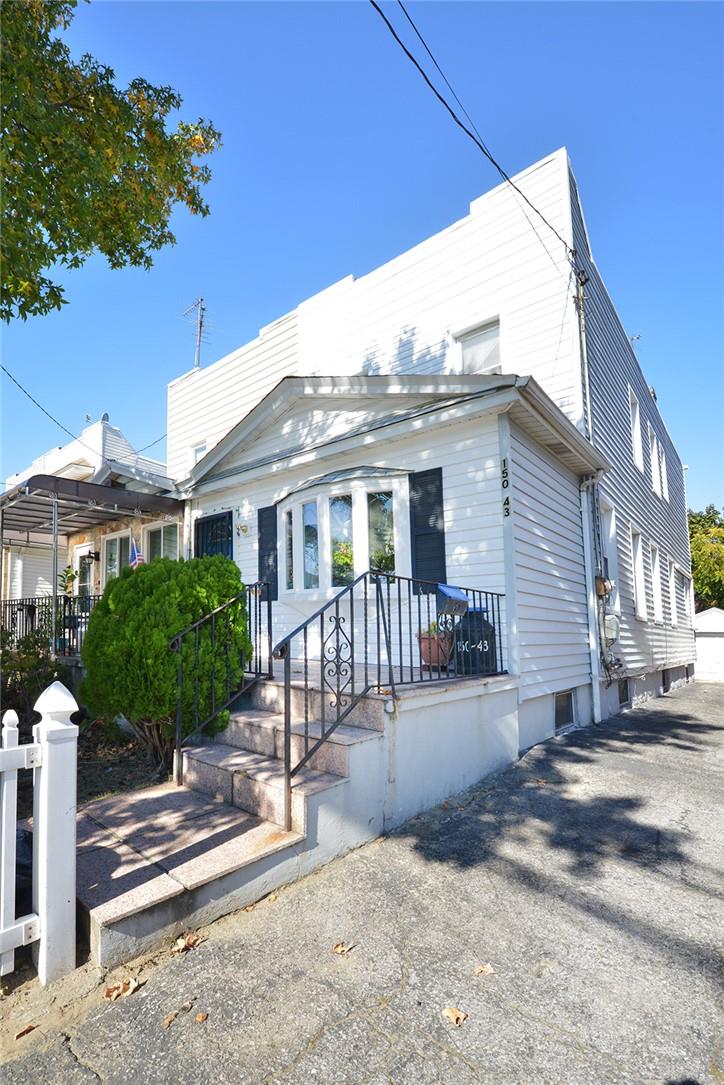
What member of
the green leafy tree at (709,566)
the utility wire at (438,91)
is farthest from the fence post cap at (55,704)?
the green leafy tree at (709,566)

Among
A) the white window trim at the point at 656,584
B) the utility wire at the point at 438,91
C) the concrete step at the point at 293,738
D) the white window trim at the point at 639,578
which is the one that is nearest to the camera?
the concrete step at the point at 293,738

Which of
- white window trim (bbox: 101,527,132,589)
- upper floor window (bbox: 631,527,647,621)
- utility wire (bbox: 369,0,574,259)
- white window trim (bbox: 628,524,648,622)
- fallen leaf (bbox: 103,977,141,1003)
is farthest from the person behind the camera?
white window trim (bbox: 101,527,132,589)

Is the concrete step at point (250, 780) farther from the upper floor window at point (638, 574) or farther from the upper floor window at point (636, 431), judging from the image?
the upper floor window at point (636, 431)

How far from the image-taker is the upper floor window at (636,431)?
11.5 meters

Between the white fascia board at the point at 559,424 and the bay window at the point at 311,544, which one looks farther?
the bay window at the point at 311,544

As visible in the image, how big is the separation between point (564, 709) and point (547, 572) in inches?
77.4

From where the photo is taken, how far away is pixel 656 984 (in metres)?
2.46

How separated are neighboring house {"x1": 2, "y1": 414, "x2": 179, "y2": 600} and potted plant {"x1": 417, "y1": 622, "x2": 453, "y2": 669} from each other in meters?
6.47

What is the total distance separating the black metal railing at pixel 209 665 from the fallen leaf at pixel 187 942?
1839 mm

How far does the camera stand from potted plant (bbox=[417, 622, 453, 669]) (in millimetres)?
5426

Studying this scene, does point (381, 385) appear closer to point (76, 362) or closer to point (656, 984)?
point (656, 984)

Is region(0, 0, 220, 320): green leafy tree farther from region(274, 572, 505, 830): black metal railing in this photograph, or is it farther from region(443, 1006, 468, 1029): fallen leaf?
region(443, 1006, 468, 1029): fallen leaf

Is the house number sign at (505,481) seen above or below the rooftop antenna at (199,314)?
below

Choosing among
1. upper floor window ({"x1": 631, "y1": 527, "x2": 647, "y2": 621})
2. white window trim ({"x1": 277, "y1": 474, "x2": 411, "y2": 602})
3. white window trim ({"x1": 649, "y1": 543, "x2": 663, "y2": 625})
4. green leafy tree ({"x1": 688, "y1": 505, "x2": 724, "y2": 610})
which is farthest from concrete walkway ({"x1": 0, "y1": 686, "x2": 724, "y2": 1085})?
green leafy tree ({"x1": 688, "y1": 505, "x2": 724, "y2": 610})
